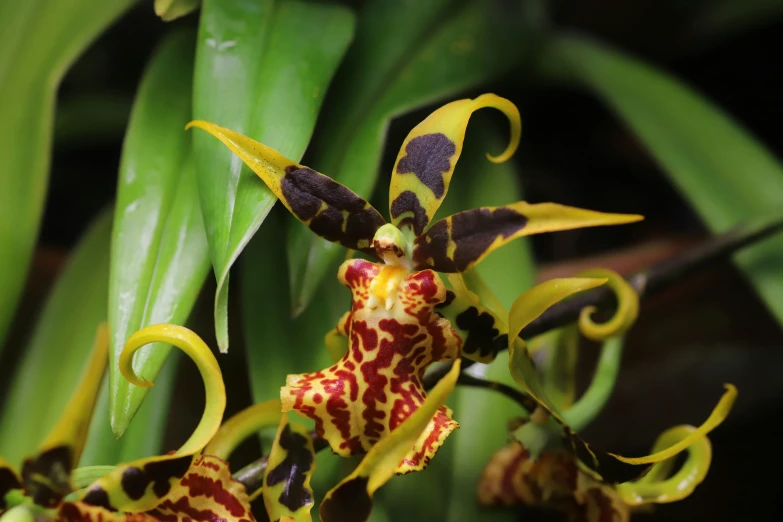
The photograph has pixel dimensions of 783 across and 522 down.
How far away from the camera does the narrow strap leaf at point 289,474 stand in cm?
42

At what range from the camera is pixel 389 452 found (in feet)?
1.12

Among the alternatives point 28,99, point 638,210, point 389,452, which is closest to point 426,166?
point 389,452

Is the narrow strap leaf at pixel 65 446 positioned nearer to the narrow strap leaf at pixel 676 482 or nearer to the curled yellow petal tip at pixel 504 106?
the curled yellow petal tip at pixel 504 106

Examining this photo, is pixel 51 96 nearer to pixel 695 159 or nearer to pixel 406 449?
pixel 406 449

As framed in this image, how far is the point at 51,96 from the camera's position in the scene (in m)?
0.60

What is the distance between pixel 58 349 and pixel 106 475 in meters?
0.33

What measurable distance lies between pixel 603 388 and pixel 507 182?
0.82 ft

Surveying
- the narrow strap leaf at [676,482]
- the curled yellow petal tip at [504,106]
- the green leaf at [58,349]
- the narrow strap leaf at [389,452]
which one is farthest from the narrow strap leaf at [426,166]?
the green leaf at [58,349]

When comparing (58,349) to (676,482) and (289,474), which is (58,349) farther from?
(676,482)

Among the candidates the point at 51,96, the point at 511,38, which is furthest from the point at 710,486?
the point at 51,96

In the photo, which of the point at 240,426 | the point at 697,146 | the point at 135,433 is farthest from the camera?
the point at 697,146

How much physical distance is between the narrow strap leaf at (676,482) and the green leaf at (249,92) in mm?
311

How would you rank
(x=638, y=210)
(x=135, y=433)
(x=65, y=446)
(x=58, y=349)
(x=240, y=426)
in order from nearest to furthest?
1. (x=65, y=446)
2. (x=240, y=426)
3. (x=135, y=433)
4. (x=58, y=349)
5. (x=638, y=210)

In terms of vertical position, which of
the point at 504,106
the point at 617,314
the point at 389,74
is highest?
the point at 389,74
